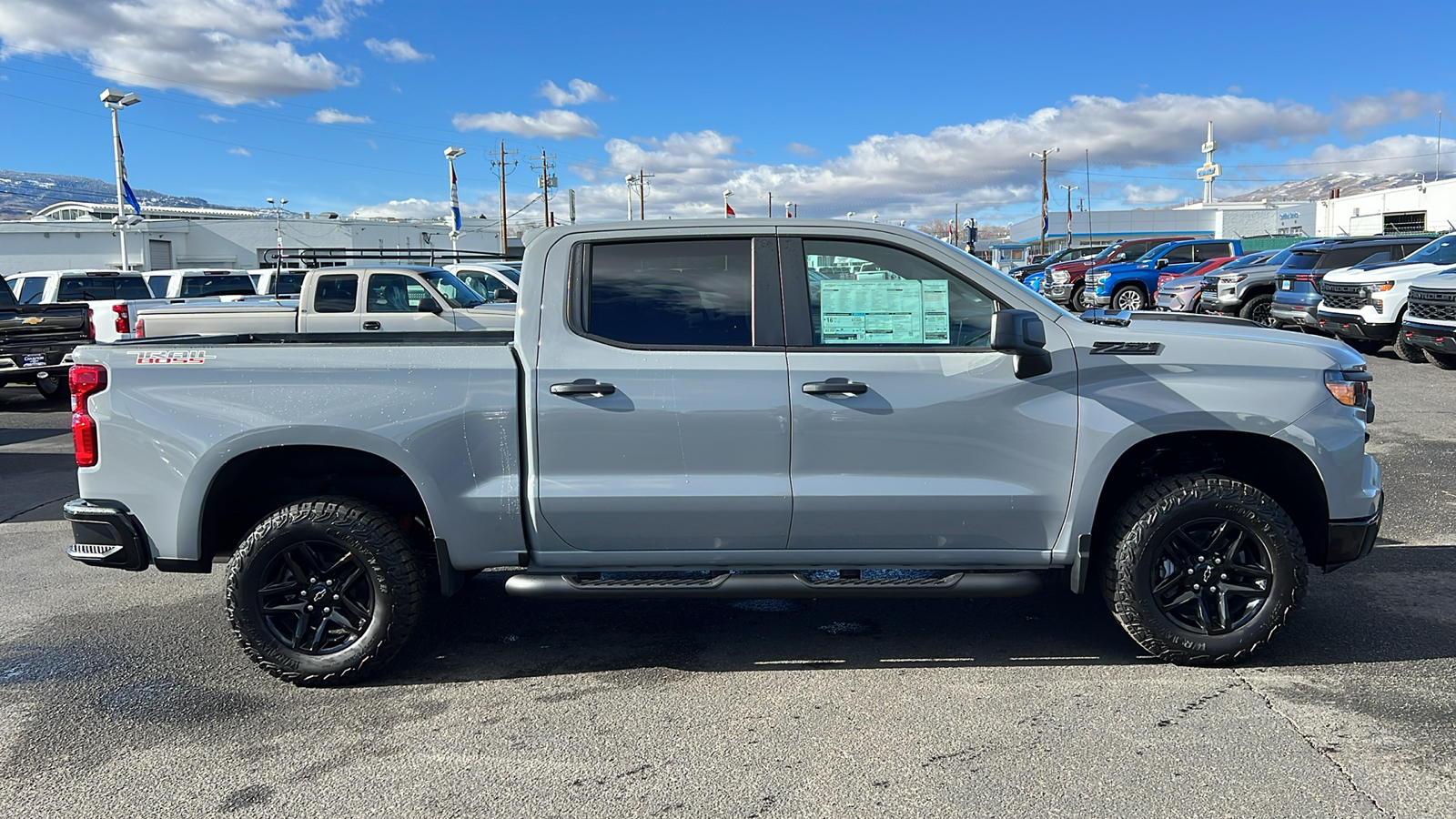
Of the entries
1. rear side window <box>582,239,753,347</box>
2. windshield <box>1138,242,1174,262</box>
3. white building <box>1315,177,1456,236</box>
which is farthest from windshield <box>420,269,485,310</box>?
white building <box>1315,177,1456,236</box>

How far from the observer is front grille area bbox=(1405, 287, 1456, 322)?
1234cm

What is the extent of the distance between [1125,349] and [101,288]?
20.5 m

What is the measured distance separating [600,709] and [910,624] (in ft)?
5.39

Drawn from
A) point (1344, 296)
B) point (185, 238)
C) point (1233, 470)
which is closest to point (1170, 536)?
point (1233, 470)

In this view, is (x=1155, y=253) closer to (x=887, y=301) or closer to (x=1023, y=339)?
(x=887, y=301)

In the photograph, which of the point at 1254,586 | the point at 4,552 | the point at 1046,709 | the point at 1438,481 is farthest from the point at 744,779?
the point at 1438,481

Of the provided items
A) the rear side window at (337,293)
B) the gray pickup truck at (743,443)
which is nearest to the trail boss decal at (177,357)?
the gray pickup truck at (743,443)

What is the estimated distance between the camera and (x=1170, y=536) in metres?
4.17

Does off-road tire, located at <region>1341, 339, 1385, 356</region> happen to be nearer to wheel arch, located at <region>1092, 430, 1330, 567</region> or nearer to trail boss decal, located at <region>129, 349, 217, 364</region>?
wheel arch, located at <region>1092, 430, 1330, 567</region>

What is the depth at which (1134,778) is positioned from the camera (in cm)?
335

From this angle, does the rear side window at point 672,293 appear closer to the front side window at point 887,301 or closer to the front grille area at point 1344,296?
the front side window at point 887,301

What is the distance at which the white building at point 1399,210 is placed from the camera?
4561 cm

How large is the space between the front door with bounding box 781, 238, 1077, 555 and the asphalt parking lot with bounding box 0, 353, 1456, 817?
0.64 metres

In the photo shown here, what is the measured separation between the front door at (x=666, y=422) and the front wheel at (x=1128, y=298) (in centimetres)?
2323
